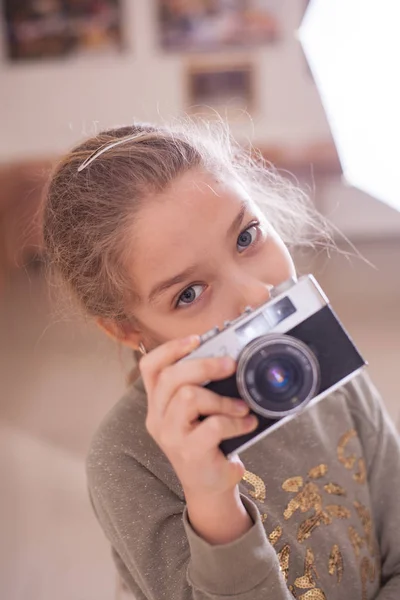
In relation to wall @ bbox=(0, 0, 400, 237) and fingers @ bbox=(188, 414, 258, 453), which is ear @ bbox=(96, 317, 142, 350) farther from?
wall @ bbox=(0, 0, 400, 237)

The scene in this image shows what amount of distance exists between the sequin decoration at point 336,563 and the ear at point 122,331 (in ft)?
1.05

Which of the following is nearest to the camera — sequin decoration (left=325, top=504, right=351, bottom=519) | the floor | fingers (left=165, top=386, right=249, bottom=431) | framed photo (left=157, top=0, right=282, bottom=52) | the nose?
fingers (left=165, top=386, right=249, bottom=431)

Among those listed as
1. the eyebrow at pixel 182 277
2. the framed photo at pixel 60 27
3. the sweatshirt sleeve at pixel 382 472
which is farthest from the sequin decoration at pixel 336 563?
the framed photo at pixel 60 27

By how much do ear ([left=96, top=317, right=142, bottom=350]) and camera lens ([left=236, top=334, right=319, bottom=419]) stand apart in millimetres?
251

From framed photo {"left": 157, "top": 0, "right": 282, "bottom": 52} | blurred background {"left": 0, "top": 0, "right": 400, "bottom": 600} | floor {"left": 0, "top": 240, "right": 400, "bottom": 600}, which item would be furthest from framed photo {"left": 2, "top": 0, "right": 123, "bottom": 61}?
floor {"left": 0, "top": 240, "right": 400, "bottom": 600}

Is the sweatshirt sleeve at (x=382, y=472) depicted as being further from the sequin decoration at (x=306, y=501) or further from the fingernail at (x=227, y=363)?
the fingernail at (x=227, y=363)

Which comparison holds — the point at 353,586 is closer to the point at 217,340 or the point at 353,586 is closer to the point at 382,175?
the point at 217,340

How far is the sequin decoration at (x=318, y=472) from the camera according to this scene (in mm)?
845

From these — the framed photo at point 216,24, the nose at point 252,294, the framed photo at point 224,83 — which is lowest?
the nose at point 252,294

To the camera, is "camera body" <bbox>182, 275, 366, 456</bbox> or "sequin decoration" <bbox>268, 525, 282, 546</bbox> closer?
"camera body" <bbox>182, 275, 366, 456</bbox>

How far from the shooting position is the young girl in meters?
0.63

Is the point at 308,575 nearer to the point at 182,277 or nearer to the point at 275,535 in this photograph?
the point at 275,535

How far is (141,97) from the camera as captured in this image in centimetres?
422

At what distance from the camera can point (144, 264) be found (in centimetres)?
77
